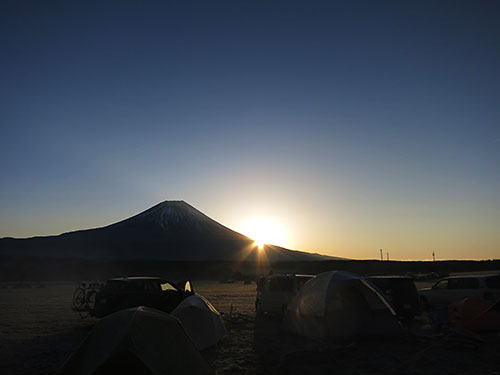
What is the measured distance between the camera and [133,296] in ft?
40.5

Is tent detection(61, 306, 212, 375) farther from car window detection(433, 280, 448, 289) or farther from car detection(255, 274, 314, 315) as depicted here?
car window detection(433, 280, 448, 289)

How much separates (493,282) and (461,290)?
111 centimetres

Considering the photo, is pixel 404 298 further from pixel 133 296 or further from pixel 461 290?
pixel 133 296

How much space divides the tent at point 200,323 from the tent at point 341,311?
7.87ft

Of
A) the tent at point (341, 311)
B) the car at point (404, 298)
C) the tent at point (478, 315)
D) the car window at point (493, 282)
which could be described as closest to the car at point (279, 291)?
the tent at point (341, 311)

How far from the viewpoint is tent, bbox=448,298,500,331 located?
36.6ft

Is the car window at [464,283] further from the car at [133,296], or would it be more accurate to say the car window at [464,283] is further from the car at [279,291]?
the car at [133,296]

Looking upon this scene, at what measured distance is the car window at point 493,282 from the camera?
1328 centimetres

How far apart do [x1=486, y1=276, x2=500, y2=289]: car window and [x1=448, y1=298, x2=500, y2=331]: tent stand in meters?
2.30

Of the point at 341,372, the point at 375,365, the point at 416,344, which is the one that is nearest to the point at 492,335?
the point at 416,344

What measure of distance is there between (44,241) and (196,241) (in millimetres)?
63023

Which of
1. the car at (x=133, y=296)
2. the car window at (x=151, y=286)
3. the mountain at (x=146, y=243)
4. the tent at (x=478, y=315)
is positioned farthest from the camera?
the mountain at (x=146, y=243)

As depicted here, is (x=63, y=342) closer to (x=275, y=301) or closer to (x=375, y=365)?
(x=275, y=301)

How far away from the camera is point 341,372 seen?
24.1 feet
